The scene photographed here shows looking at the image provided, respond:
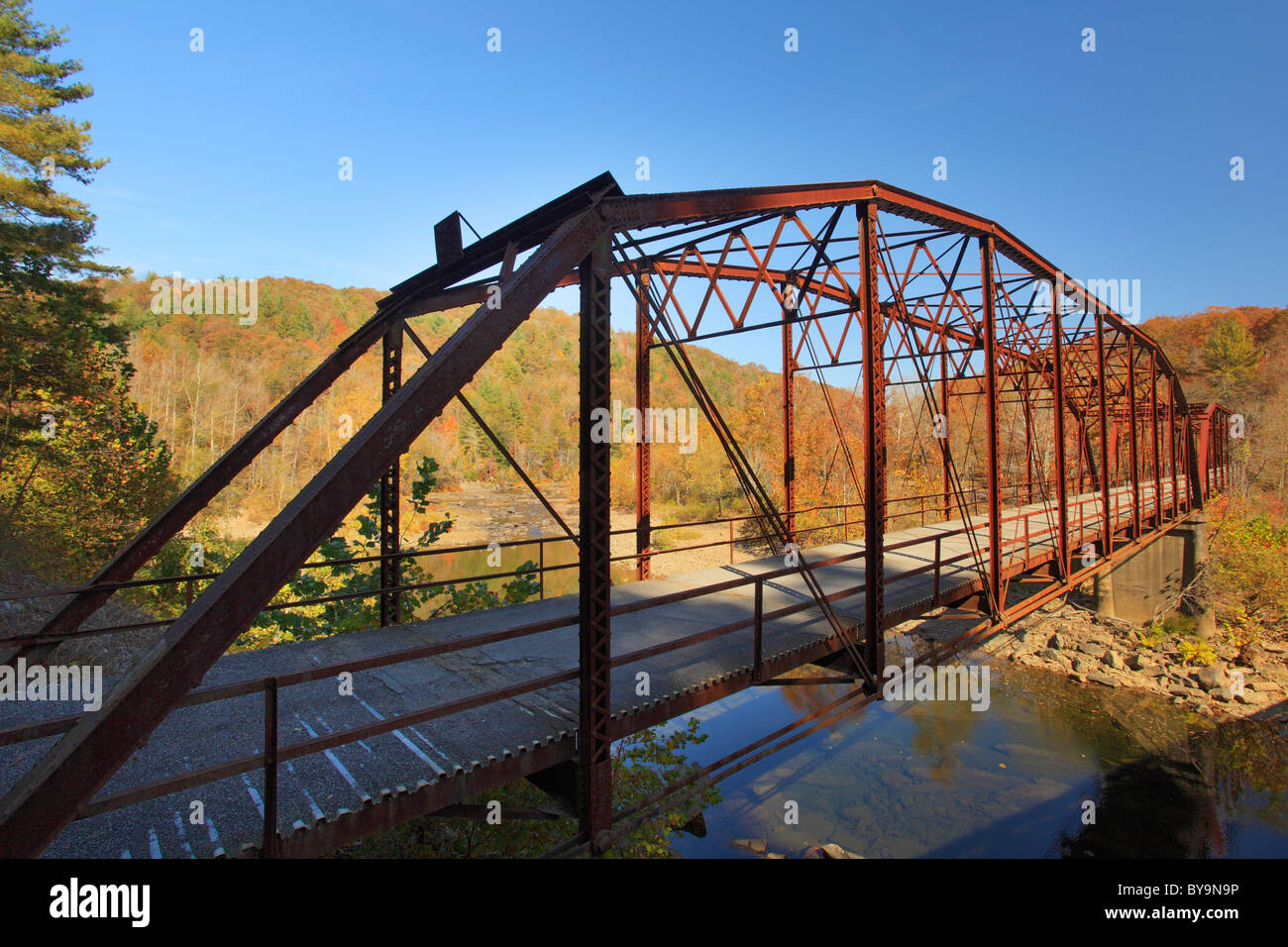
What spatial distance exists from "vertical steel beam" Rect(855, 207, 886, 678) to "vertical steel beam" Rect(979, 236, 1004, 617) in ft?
9.11

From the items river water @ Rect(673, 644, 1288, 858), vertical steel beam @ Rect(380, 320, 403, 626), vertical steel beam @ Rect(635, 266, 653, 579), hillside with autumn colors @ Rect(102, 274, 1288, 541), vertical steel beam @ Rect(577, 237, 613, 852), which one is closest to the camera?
vertical steel beam @ Rect(577, 237, 613, 852)

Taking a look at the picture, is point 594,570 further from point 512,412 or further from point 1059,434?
point 512,412

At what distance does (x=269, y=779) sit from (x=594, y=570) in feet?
6.71

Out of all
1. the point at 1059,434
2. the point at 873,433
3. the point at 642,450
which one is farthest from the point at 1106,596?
the point at 873,433

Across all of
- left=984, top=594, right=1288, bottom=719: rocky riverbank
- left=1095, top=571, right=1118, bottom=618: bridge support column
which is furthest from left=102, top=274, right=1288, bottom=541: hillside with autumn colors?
left=1095, top=571, right=1118, bottom=618: bridge support column

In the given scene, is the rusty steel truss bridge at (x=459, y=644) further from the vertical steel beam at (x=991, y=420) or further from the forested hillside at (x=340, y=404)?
the forested hillside at (x=340, y=404)

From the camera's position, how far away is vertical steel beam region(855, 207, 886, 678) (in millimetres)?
6082

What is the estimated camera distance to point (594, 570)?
4031 mm

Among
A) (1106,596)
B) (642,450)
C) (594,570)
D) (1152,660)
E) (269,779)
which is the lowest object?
(1152,660)

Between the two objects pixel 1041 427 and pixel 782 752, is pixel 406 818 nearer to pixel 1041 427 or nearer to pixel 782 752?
pixel 782 752

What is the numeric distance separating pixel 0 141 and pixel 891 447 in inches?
1809

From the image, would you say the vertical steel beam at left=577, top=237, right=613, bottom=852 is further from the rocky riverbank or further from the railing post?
the rocky riverbank

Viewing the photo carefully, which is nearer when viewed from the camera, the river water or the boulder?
the river water

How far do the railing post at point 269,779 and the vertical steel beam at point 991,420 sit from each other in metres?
8.21
